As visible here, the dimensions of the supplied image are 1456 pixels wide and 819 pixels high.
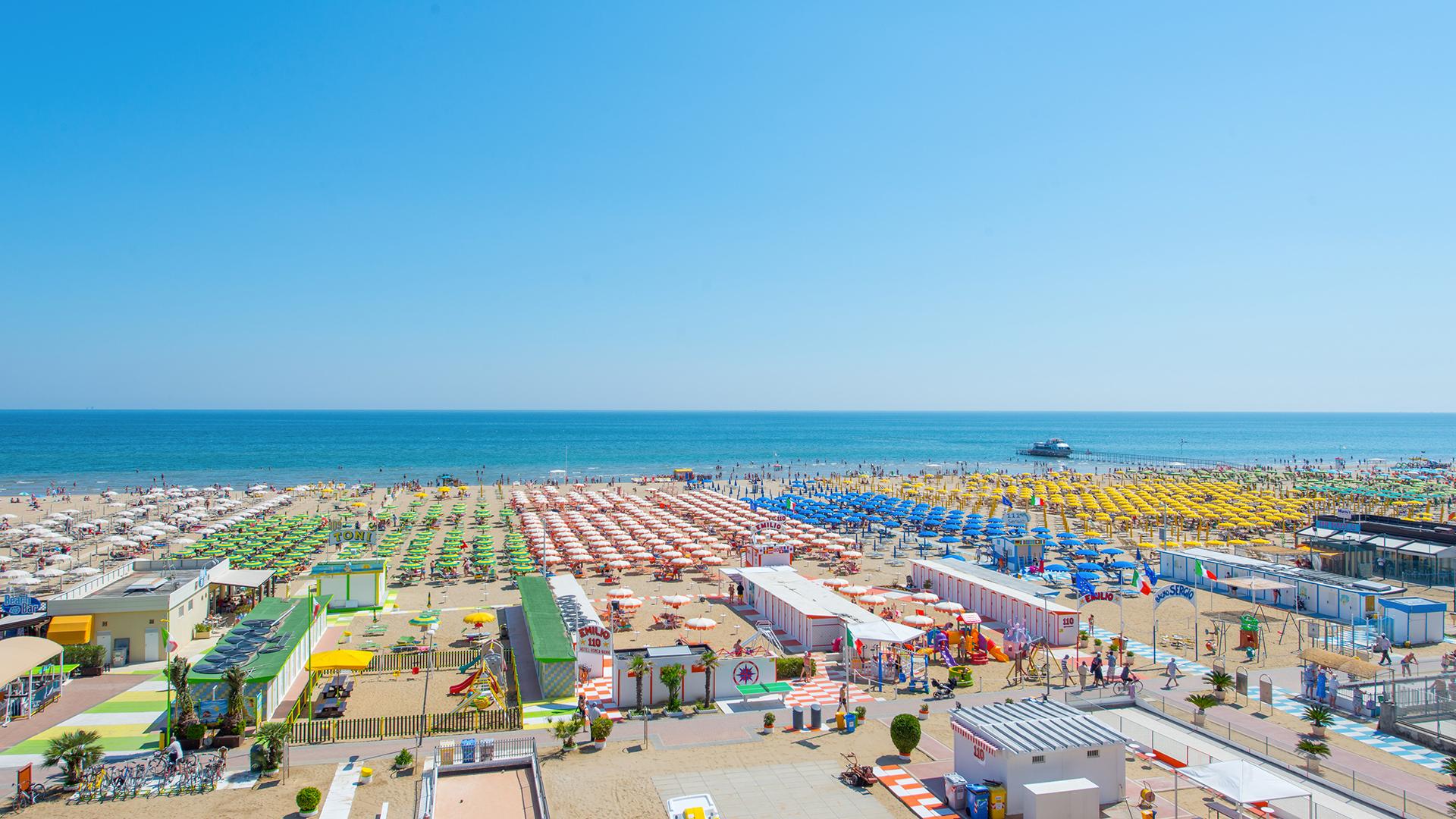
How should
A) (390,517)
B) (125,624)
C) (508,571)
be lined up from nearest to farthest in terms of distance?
(125,624), (508,571), (390,517)

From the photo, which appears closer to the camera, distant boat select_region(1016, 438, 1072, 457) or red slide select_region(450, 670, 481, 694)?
red slide select_region(450, 670, 481, 694)

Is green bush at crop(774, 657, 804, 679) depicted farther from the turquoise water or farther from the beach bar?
the turquoise water

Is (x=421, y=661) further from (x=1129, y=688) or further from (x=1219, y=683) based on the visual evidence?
(x=1219, y=683)

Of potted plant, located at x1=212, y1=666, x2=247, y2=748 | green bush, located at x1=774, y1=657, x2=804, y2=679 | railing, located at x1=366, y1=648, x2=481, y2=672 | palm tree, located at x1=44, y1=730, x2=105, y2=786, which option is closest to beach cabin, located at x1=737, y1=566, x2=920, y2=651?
green bush, located at x1=774, y1=657, x2=804, y2=679

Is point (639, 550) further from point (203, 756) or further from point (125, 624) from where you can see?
point (203, 756)

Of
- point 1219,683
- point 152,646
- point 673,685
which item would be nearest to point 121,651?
point 152,646

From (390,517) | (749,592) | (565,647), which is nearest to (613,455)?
(390,517)

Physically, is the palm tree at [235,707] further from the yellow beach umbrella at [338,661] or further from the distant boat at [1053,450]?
the distant boat at [1053,450]
